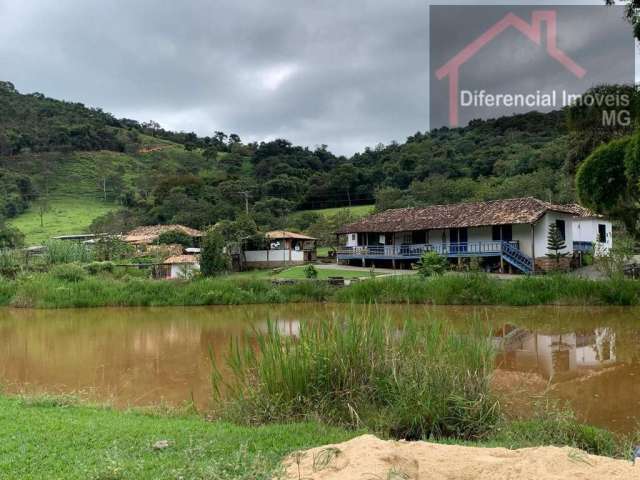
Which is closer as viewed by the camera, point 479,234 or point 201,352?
point 201,352

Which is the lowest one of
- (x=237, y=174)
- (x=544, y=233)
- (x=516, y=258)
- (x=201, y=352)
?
(x=201, y=352)

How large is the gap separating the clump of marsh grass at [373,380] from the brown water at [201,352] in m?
0.58

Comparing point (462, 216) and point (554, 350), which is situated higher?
point (462, 216)

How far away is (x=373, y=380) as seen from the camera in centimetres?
551

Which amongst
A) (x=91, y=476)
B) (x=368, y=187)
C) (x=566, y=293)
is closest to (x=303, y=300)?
(x=566, y=293)

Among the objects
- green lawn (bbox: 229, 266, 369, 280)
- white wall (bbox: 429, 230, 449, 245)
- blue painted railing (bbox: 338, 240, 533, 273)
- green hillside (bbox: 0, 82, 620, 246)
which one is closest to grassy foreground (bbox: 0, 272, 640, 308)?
green lawn (bbox: 229, 266, 369, 280)

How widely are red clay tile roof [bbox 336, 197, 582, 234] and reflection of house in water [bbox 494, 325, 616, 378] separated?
39.0ft

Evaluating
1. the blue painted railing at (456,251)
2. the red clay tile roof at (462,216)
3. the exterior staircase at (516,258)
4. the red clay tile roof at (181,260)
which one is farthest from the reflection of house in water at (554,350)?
the red clay tile roof at (181,260)

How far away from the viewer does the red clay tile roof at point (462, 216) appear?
25.2 metres

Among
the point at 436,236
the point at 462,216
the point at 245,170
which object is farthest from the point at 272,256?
the point at 245,170

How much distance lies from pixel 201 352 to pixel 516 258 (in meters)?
17.9

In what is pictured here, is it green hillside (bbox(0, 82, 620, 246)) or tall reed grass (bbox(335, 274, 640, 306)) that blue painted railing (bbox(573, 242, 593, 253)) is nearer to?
green hillside (bbox(0, 82, 620, 246))

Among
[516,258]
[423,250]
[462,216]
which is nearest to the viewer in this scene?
[516,258]

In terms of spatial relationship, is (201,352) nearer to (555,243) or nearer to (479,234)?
(555,243)
